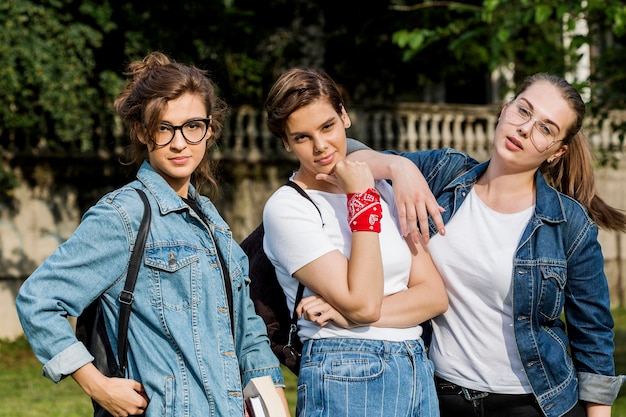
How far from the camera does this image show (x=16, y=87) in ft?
35.9

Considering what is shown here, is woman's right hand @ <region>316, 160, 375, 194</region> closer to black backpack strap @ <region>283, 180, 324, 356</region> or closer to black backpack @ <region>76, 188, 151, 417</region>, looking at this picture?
black backpack strap @ <region>283, 180, 324, 356</region>

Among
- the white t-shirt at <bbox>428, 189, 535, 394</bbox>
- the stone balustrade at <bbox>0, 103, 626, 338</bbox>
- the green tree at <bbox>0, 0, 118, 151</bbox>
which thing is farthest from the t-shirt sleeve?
the green tree at <bbox>0, 0, 118, 151</bbox>

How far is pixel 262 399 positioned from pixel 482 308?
0.84 meters

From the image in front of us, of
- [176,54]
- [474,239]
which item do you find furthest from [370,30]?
[474,239]

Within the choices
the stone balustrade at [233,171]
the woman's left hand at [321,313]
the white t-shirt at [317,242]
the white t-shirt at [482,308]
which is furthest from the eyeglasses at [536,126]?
the stone balustrade at [233,171]

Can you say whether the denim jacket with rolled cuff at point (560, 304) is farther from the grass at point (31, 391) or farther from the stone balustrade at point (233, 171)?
the stone balustrade at point (233, 171)

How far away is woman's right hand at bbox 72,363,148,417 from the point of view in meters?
2.80

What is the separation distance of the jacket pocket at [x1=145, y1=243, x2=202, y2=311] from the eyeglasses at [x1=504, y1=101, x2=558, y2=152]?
1247 mm

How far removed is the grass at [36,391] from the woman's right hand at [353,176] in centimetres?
550

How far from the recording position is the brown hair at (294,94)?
3158mm

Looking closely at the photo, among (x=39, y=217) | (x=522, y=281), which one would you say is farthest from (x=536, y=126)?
(x=39, y=217)

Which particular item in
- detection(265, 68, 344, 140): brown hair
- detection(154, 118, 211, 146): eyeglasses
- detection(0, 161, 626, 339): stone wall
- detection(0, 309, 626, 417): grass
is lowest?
detection(0, 309, 626, 417): grass

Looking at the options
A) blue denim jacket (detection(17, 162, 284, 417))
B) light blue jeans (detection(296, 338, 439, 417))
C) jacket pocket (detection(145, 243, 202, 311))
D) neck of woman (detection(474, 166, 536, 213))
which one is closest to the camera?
blue denim jacket (detection(17, 162, 284, 417))

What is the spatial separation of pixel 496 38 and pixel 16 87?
560 centimetres
